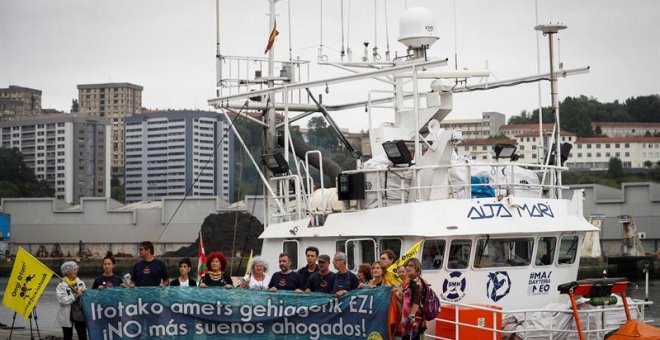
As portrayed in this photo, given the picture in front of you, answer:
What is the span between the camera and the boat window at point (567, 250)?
1774 centimetres

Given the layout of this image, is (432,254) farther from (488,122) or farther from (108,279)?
(488,122)

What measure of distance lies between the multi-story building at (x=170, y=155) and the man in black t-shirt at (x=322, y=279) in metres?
99.7

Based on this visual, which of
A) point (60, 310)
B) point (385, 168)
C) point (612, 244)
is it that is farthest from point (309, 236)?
point (612, 244)

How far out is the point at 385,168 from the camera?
17953 mm

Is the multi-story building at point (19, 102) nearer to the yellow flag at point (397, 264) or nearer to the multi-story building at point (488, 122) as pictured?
the multi-story building at point (488, 122)

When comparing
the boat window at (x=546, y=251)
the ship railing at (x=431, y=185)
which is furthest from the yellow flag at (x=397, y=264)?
the boat window at (x=546, y=251)

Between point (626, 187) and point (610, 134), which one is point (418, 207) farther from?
point (610, 134)

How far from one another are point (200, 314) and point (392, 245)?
3193 mm

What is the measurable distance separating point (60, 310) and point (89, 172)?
393 ft

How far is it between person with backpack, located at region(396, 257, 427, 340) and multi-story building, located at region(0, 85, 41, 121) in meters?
148

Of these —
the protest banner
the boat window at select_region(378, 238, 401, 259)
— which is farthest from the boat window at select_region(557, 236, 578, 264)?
the protest banner

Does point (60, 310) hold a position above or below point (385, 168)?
below

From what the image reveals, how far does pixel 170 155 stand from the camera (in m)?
125

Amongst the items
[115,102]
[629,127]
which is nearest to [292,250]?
[629,127]
